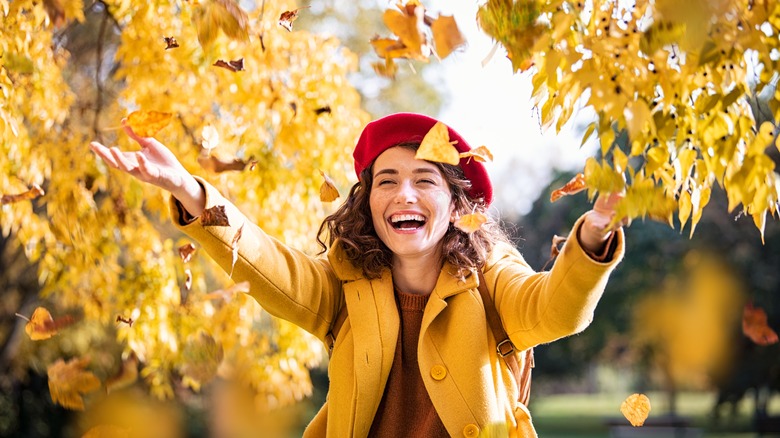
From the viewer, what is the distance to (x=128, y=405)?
13.3 metres

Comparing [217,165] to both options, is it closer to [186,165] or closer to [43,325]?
[43,325]

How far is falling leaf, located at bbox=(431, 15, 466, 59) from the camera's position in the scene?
161cm

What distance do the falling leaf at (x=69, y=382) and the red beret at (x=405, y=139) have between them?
3.76 ft

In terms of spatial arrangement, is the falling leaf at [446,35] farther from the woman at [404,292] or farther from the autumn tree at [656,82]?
the woman at [404,292]

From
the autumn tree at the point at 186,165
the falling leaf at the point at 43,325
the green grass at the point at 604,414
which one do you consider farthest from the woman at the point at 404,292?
the green grass at the point at 604,414

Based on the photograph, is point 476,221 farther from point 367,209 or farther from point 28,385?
point 28,385

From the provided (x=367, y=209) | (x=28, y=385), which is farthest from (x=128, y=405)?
(x=367, y=209)

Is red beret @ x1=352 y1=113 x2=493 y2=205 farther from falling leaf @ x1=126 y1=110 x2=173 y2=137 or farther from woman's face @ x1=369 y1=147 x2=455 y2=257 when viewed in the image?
falling leaf @ x1=126 y1=110 x2=173 y2=137

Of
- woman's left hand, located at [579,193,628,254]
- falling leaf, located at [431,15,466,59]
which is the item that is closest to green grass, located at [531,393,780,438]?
woman's left hand, located at [579,193,628,254]

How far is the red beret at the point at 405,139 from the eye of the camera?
2.30m

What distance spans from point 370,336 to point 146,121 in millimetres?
765

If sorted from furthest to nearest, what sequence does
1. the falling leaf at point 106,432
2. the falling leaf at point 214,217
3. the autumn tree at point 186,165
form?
the autumn tree at point 186,165, the falling leaf at point 106,432, the falling leaf at point 214,217

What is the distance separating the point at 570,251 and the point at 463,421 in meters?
0.56

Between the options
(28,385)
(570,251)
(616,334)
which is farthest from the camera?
(616,334)
